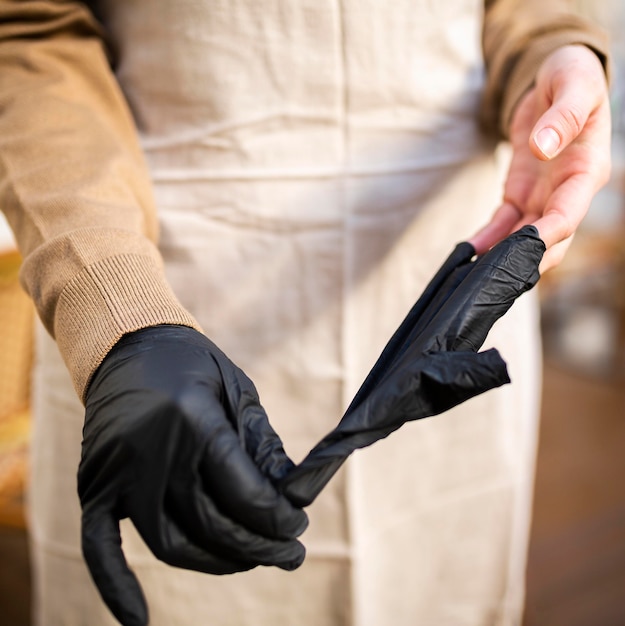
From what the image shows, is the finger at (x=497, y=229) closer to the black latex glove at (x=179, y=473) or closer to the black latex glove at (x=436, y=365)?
the black latex glove at (x=436, y=365)

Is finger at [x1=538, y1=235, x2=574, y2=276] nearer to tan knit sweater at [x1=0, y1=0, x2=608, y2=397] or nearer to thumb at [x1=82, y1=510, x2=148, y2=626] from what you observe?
tan knit sweater at [x1=0, y1=0, x2=608, y2=397]

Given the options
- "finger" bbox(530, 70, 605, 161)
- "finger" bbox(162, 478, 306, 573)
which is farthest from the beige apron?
"finger" bbox(162, 478, 306, 573)

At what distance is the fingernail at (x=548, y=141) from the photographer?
366 mm

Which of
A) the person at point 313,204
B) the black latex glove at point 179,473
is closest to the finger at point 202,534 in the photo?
the black latex glove at point 179,473

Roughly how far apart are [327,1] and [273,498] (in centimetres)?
39

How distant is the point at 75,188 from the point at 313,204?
200 millimetres

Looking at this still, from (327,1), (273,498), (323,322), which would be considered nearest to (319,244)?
(323,322)

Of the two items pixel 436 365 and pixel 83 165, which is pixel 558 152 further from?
pixel 83 165

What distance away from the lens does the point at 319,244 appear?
1.81 ft

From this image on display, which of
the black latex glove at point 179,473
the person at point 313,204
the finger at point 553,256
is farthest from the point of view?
the person at point 313,204

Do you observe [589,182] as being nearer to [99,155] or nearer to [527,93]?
[527,93]

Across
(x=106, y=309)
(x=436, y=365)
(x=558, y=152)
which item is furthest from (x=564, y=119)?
(x=106, y=309)

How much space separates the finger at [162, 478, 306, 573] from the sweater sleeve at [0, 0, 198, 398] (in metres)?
0.09

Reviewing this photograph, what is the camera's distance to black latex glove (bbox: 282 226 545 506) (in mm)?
302
